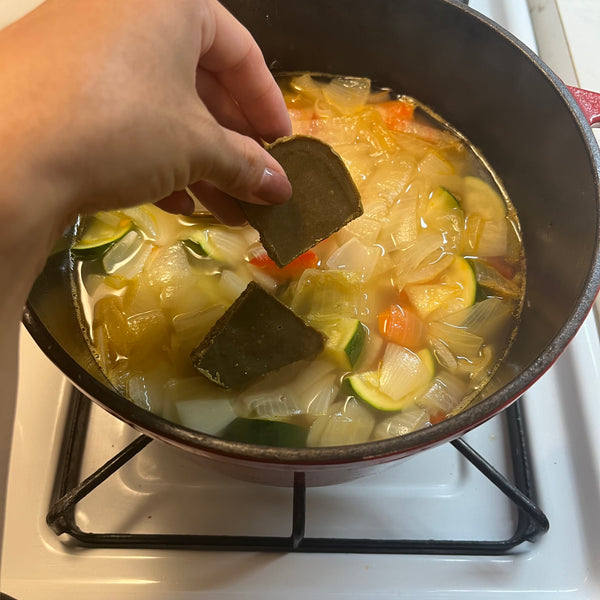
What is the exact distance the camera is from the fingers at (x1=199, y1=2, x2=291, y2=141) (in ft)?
3.08

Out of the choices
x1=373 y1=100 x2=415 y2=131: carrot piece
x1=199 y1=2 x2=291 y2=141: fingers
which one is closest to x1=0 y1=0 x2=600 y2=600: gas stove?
x1=199 y1=2 x2=291 y2=141: fingers

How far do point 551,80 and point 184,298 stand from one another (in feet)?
2.92

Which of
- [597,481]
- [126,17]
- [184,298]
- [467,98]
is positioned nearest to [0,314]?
[126,17]

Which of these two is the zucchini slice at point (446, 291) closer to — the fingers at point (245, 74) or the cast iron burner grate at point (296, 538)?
the cast iron burner grate at point (296, 538)

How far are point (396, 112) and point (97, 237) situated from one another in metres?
0.87

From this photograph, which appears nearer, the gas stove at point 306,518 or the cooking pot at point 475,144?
the cooking pot at point 475,144

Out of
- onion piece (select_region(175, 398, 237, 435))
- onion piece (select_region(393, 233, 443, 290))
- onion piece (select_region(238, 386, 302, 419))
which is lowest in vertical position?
onion piece (select_region(238, 386, 302, 419))

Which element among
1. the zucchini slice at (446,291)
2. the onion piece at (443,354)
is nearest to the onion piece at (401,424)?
the onion piece at (443,354)

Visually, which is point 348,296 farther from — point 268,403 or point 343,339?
point 268,403

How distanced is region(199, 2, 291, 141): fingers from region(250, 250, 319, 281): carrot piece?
0.87ft

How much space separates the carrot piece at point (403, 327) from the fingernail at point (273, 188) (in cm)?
37

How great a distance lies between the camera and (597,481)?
3.72 feet

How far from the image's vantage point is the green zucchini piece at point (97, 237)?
1.33 metres

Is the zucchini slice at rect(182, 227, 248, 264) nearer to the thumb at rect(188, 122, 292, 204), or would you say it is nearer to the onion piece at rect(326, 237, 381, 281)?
the onion piece at rect(326, 237, 381, 281)
